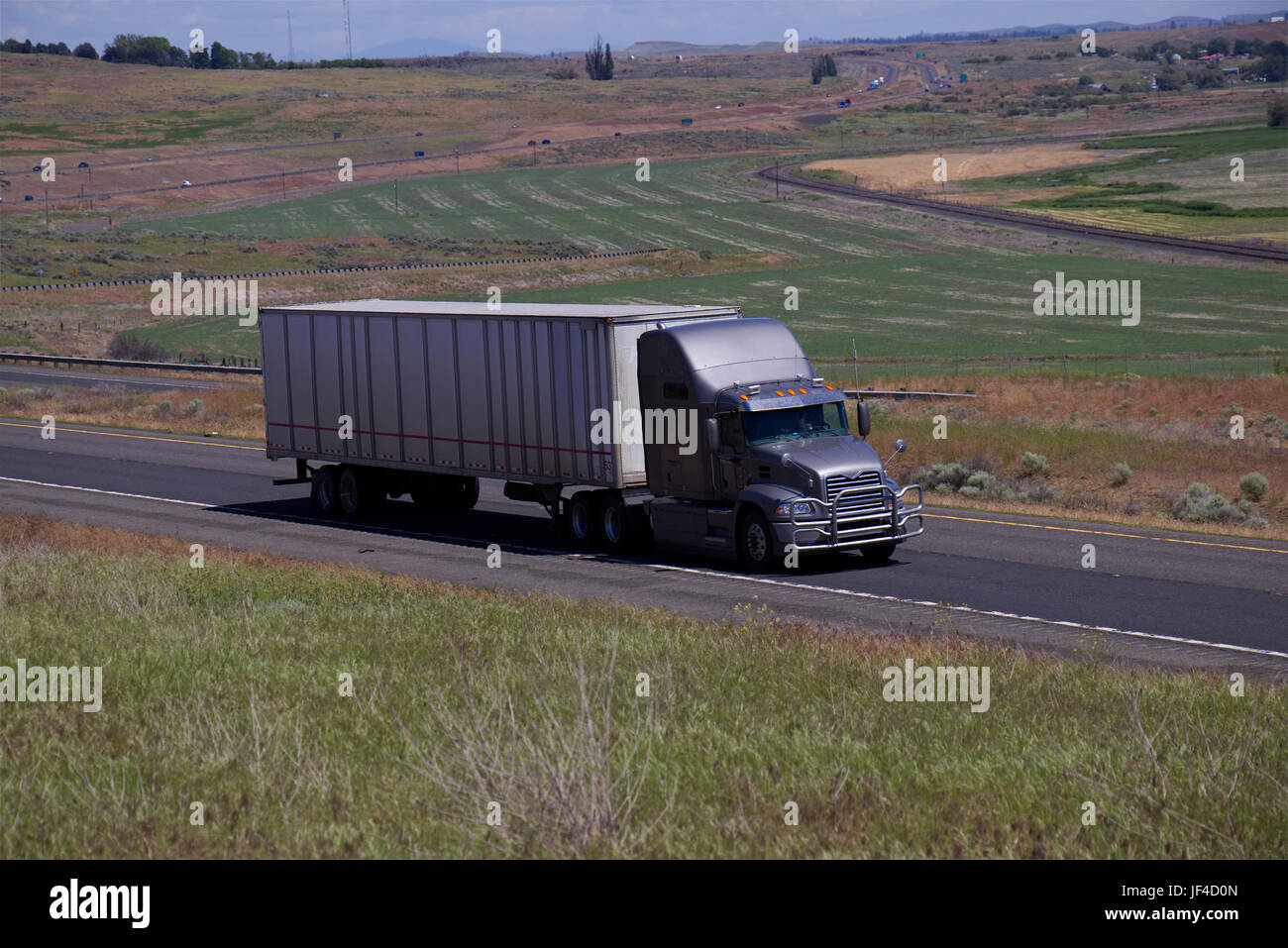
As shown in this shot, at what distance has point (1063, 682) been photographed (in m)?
12.7

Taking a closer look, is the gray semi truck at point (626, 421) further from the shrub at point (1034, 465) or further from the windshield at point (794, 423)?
the shrub at point (1034, 465)

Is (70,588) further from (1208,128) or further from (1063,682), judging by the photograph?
(1208,128)

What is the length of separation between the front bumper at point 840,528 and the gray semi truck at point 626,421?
0.07 ft

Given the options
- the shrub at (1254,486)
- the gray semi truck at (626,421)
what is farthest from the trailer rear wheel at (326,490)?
the shrub at (1254,486)

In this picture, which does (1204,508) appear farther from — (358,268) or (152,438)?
(358,268)

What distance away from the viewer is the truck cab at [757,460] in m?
22.2

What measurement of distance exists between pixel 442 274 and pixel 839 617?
8212 cm

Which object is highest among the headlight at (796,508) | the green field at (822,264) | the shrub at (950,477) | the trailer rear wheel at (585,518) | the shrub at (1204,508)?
the green field at (822,264)

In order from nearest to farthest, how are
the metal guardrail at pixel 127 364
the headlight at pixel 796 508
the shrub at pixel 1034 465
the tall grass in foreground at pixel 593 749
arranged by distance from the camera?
1. the tall grass in foreground at pixel 593 749
2. the headlight at pixel 796 508
3. the shrub at pixel 1034 465
4. the metal guardrail at pixel 127 364

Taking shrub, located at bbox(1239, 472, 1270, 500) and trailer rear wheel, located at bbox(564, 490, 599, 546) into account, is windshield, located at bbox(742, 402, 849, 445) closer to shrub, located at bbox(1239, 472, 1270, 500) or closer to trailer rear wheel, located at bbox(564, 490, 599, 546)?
trailer rear wheel, located at bbox(564, 490, 599, 546)

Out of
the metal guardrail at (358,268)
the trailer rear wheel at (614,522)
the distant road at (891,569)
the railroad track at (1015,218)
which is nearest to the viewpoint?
the distant road at (891,569)

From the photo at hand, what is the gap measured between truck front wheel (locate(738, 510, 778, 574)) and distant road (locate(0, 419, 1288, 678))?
1.07ft

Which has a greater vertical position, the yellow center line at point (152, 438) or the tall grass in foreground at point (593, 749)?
the yellow center line at point (152, 438)
